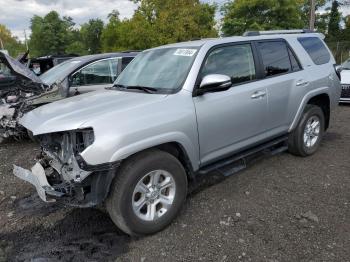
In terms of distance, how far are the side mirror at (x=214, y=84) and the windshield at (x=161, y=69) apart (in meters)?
0.23

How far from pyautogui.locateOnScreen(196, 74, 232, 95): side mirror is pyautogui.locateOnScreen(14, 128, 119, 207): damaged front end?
1292 mm

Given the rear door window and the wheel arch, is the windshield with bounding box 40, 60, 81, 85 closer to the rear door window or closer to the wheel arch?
the rear door window

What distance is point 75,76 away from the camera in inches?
277

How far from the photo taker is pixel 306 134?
5535 millimetres

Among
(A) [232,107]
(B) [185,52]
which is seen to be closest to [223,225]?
(A) [232,107]

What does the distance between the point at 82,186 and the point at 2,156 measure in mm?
4050

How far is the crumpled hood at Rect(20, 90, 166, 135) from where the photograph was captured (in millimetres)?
3223

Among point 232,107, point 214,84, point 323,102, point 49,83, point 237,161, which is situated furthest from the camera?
point 49,83

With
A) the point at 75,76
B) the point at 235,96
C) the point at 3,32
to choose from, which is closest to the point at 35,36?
the point at 3,32

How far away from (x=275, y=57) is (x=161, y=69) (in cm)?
172

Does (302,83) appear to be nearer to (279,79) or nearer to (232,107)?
(279,79)

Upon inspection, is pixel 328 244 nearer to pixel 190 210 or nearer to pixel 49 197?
pixel 190 210

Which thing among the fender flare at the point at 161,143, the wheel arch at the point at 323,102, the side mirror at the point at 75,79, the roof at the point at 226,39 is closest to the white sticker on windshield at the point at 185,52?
the roof at the point at 226,39

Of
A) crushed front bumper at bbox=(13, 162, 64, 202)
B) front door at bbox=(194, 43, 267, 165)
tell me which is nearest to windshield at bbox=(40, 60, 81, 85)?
crushed front bumper at bbox=(13, 162, 64, 202)
